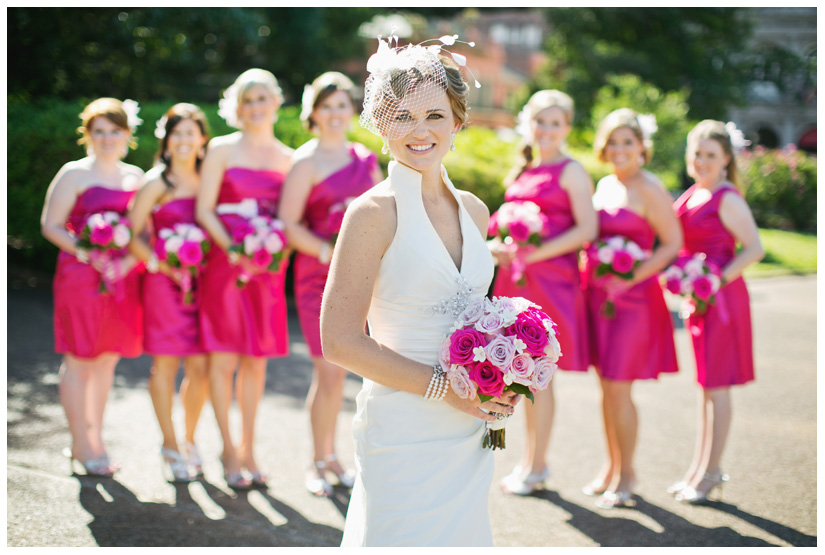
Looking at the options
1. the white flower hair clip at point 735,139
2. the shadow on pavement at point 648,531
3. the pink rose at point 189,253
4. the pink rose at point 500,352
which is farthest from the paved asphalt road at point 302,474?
the white flower hair clip at point 735,139

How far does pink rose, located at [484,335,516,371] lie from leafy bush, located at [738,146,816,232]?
23531 millimetres

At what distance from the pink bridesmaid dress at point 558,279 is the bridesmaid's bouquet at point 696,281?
25.1 inches

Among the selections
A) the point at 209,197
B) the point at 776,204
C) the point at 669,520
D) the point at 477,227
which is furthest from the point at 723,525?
the point at 776,204

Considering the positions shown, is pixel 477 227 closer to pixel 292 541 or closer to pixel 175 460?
pixel 292 541

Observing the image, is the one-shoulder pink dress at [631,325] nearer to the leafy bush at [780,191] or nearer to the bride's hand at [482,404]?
the bride's hand at [482,404]

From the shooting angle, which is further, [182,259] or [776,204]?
[776,204]

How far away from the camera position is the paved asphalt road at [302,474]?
4.57 metres

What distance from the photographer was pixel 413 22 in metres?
27.2

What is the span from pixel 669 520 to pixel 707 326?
1356 mm

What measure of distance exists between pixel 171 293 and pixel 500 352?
3.35 metres

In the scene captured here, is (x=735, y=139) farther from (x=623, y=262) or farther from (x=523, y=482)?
(x=523, y=482)

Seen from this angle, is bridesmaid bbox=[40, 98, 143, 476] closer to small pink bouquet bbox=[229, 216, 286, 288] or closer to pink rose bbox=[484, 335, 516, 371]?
small pink bouquet bbox=[229, 216, 286, 288]

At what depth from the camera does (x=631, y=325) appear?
527 centimetres

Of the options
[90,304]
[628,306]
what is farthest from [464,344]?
[90,304]
